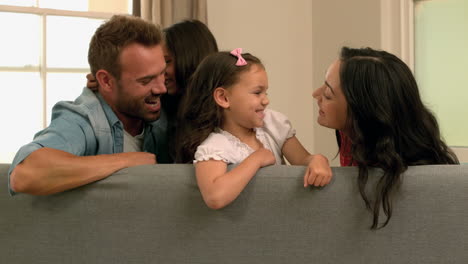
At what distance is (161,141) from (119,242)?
0.85 m

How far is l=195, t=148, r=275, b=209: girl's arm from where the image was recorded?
5.25ft

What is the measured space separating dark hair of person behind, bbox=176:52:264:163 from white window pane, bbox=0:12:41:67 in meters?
2.25

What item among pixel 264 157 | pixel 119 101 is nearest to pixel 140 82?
pixel 119 101

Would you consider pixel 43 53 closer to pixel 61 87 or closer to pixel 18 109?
pixel 61 87

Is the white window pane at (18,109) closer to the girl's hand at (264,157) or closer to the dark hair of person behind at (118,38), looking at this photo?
the dark hair of person behind at (118,38)

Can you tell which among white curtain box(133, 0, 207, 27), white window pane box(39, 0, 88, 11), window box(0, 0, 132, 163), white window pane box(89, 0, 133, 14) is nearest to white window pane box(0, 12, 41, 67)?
window box(0, 0, 132, 163)

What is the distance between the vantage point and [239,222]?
5.37 ft

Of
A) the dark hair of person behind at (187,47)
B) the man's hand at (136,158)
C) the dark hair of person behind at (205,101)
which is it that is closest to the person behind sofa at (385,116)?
the dark hair of person behind at (205,101)

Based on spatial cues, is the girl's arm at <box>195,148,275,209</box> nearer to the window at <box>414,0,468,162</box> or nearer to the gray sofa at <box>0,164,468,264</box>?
the gray sofa at <box>0,164,468,264</box>

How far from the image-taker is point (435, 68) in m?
4.28

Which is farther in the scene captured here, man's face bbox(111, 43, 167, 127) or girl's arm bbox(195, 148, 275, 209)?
man's face bbox(111, 43, 167, 127)

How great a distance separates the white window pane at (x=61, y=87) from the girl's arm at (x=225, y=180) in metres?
2.71

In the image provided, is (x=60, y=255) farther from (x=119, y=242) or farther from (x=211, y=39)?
(x=211, y=39)

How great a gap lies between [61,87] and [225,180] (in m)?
2.86
